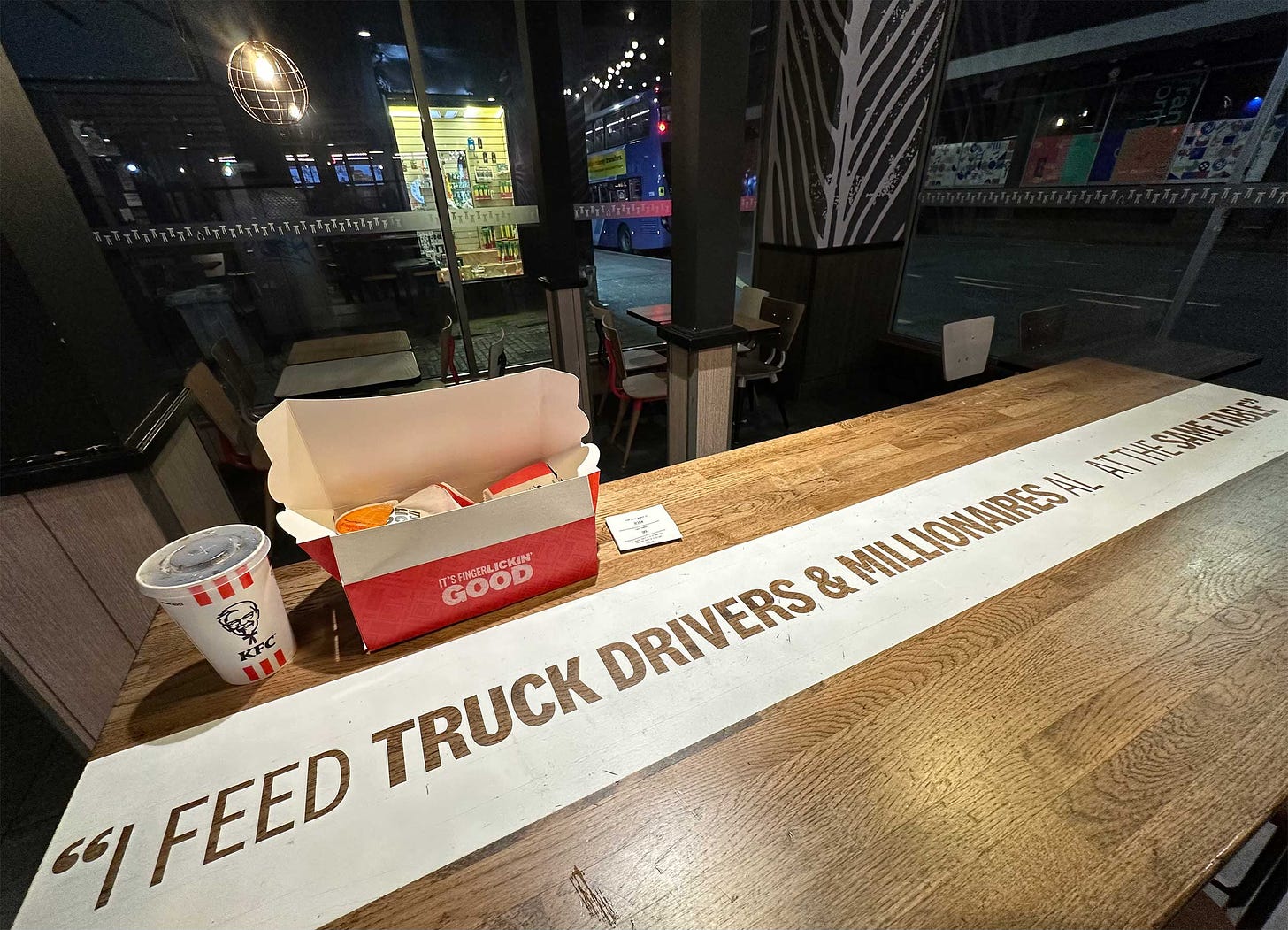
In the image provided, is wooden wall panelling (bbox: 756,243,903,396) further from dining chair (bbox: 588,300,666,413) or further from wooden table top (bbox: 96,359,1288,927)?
wooden table top (bbox: 96,359,1288,927)

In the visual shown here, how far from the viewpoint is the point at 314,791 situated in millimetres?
559

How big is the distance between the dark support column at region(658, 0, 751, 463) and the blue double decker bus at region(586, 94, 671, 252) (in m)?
2.39

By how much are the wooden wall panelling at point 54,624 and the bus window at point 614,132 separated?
14.4 feet

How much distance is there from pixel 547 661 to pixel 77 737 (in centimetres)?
160

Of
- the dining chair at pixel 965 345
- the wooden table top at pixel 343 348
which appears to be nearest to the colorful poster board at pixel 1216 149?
the dining chair at pixel 965 345

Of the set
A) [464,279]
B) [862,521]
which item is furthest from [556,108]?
[862,521]

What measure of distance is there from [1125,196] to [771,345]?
6.83ft

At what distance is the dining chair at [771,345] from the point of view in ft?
10.0

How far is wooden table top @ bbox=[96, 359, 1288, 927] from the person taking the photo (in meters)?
0.47

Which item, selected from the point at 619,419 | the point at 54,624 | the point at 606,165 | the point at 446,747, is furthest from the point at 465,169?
the point at 446,747

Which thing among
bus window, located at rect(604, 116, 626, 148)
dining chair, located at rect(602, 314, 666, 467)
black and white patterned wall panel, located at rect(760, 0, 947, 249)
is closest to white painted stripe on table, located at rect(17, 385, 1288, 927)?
dining chair, located at rect(602, 314, 666, 467)

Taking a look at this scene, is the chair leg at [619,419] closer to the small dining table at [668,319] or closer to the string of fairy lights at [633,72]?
the small dining table at [668,319]

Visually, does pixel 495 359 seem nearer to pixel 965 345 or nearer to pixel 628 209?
pixel 965 345

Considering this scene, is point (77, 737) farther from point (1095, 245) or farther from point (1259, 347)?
point (1095, 245)
